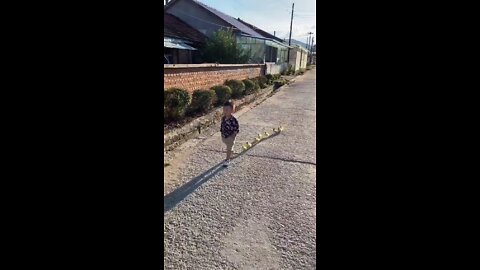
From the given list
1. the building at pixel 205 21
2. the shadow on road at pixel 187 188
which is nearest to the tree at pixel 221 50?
the building at pixel 205 21

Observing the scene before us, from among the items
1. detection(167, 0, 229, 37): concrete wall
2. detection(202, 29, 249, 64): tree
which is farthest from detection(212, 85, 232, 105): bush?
detection(167, 0, 229, 37): concrete wall

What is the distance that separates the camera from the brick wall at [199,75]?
6.97 metres

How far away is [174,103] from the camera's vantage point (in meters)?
6.43

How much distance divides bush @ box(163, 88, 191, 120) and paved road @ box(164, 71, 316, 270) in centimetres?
110

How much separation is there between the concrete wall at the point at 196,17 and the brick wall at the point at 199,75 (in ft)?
28.4

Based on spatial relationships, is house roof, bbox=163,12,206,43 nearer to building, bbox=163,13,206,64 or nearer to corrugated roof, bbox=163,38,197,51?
building, bbox=163,13,206,64

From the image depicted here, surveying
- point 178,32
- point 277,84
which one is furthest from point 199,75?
point 277,84

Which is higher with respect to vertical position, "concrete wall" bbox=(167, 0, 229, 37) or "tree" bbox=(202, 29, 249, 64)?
"concrete wall" bbox=(167, 0, 229, 37)

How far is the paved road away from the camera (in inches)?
97.4

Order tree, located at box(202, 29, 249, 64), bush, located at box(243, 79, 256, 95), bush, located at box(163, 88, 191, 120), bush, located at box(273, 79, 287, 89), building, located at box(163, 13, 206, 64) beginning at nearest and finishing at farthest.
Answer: bush, located at box(163, 88, 191, 120) → bush, located at box(243, 79, 256, 95) → building, located at box(163, 13, 206, 64) → tree, located at box(202, 29, 249, 64) → bush, located at box(273, 79, 287, 89)
